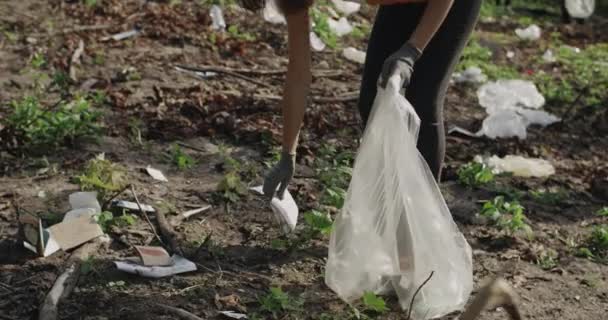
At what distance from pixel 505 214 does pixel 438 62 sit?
1299 millimetres

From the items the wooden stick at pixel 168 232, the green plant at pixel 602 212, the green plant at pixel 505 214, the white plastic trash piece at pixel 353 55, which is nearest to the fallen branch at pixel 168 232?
the wooden stick at pixel 168 232

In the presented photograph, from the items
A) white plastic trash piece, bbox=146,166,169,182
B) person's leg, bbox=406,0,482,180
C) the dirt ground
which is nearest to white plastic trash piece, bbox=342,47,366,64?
the dirt ground

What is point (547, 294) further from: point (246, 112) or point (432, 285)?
point (246, 112)

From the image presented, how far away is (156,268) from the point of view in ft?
10.7

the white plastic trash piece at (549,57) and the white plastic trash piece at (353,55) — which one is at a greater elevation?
the white plastic trash piece at (353,55)

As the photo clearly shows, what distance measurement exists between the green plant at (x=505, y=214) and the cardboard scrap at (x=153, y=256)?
1500 mm

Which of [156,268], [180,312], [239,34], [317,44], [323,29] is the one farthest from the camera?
[323,29]

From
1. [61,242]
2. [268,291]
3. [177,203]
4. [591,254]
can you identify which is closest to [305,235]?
[268,291]

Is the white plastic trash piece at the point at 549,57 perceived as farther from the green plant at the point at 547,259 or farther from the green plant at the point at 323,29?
the green plant at the point at 547,259

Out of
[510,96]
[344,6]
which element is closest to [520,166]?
[510,96]

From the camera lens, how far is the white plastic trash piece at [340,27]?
728 centimetres

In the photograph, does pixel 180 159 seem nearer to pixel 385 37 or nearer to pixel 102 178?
pixel 102 178

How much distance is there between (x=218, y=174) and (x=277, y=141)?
0.49 meters

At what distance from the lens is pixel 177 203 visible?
396 centimetres
